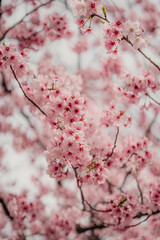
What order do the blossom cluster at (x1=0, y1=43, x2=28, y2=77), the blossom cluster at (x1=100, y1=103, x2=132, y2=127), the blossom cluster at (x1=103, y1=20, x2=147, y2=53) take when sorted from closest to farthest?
the blossom cluster at (x1=103, y1=20, x2=147, y2=53)
the blossom cluster at (x1=0, y1=43, x2=28, y2=77)
the blossom cluster at (x1=100, y1=103, x2=132, y2=127)

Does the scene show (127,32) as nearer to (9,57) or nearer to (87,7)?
(87,7)

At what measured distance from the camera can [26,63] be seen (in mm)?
3031

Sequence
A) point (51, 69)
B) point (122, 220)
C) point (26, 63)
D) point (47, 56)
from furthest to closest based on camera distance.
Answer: point (47, 56)
point (51, 69)
point (122, 220)
point (26, 63)

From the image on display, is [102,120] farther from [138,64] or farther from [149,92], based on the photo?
[138,64]

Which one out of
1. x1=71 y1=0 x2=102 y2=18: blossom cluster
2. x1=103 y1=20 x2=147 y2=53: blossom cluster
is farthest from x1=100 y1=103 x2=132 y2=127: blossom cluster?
x1=71 y1=0 x2=102 y2=18: blossom cluster

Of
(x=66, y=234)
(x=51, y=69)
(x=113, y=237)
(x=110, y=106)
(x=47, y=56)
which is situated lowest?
(x=113, y=237)

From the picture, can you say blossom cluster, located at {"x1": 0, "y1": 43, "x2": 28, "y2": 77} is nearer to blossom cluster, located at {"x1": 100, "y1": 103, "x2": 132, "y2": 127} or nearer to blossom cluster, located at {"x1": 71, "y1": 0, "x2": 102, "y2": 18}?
blossom cluster, located at {"x1": 71, "y1": 0, "x2": 102, "y2": 18}

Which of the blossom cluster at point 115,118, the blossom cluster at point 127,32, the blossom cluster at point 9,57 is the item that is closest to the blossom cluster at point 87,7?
the blossom cluster at point 127,32

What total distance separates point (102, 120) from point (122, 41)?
4.10 ft

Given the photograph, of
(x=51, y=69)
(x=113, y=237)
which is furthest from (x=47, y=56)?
(x=113, y=237)

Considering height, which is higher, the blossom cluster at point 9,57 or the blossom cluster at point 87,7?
the blossom cluster at point 87,7

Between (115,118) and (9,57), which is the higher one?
(9,57)

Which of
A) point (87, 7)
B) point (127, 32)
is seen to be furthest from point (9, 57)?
point (127, 32)

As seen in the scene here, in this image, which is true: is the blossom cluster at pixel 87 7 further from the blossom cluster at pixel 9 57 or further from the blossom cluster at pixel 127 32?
the blossom cluster at pixel 9 57
